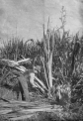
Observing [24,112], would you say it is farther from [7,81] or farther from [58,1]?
[58,1]

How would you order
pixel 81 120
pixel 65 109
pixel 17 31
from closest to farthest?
pixel 81 120, pixel 65 109, pixel 17 31

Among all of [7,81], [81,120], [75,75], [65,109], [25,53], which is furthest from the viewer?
[25,53]

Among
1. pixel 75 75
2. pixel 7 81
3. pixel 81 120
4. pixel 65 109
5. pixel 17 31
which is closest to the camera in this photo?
pixel 81 120

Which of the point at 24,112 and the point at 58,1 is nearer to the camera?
the point at 24,112

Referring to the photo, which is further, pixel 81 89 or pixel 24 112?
pixel 81 89

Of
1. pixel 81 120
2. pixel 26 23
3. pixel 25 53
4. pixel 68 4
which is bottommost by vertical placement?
pixel 81 120

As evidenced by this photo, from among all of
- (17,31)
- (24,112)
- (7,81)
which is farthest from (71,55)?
(17,31)

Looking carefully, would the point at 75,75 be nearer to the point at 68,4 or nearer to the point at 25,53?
the point at 25,53

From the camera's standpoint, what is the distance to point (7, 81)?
20.9 ft

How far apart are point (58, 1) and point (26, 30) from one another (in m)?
1.62

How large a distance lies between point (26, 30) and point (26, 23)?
0.26 meters

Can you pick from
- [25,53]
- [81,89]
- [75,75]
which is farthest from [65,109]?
[25,53]

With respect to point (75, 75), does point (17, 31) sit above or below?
above

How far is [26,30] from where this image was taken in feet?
31.1
